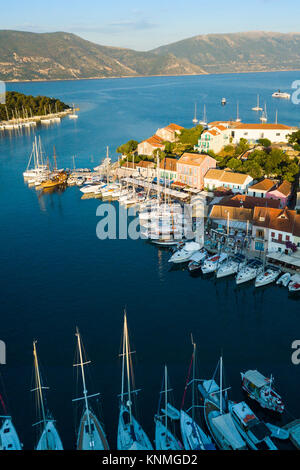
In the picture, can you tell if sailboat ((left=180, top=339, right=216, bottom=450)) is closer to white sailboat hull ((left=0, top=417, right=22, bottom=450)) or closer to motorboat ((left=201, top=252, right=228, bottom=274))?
white sailboat hull ((left=0, top=417, right=22, bottom=450))

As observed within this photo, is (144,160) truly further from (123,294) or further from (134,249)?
(123,294)

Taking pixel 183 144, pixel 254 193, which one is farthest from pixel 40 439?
pixel 183 144

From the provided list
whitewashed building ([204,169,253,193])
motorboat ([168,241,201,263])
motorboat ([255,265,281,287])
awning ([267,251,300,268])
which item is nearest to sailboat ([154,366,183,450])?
motorboat ([255,265,281,287])

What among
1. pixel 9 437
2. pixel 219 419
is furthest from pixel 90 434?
pixel 219 419

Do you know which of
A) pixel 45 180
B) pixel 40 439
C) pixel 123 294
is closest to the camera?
pixel 40 439

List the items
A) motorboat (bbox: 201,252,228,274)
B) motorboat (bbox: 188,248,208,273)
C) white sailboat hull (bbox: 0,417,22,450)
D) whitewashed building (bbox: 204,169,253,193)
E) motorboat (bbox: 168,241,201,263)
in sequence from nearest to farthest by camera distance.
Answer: white sailboat hull (bbox: 0,417,22,450) < motorboat (bbox: 201,252,228,274) < motorboat (bbox: 188,248,208,273) < motorboat (bbox: 168,241,201,263) < whitewashed building (bbox: 204,169,253,193)

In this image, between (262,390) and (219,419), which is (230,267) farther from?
(219,419)
